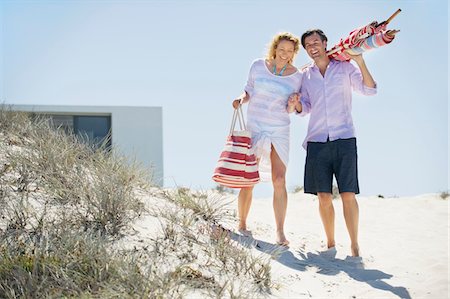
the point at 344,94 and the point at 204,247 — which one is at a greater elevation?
the point at 344,94

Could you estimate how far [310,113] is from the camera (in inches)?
199

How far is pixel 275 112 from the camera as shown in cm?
504

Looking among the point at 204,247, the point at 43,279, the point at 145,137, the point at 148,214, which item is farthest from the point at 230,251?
the point at 145,137

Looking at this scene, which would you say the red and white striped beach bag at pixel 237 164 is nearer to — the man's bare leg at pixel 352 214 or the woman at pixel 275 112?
the woman at pixel 275 112

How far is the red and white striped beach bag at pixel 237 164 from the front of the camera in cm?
486

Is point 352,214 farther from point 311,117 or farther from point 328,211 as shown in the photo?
point 311,117

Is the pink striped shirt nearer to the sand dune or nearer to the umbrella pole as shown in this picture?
the umbrella pole

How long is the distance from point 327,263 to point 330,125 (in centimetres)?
120

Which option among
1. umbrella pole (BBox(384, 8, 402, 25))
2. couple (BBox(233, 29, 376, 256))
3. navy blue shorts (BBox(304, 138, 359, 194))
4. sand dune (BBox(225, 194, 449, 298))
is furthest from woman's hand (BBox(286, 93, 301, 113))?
sand dune (BBox(225, 194, 449, 298))

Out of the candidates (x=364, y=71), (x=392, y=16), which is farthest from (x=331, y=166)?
(x=392, y=16)

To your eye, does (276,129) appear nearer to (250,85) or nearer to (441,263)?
(250,85)

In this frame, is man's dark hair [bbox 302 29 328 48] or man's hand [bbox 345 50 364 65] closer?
Answer: man's hand [bbox 345 50 364 65]

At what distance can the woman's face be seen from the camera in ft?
16.4

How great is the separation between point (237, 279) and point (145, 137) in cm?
1186
